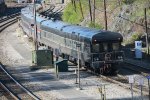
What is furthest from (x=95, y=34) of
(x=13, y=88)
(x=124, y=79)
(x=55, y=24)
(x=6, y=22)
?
(x=6, y=22)

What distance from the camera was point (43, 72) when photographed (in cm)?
3997

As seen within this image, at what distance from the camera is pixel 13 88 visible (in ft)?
112

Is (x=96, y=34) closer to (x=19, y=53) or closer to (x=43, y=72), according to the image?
(x=43, y=72)

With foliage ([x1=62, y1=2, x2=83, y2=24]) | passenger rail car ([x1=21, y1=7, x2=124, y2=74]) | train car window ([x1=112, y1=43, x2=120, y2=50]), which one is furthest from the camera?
foliage ([x1=62, y1=2, x2=83, y2=24])

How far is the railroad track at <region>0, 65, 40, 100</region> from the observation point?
3070 centimetres

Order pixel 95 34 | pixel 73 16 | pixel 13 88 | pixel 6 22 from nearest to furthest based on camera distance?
pixel 13 88 < pixel 95 34 < pixel 73 16 < pixel 6 22

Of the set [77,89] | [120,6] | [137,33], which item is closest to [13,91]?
[77,89]

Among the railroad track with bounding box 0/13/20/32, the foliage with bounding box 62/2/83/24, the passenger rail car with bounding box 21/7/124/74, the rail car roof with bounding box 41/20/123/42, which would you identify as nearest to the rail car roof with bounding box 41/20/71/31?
the rail car roof with bounding box 41/20/123/42

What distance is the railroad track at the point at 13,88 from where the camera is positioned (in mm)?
30703

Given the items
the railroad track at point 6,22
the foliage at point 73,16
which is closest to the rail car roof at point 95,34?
the foliage at point 73,16

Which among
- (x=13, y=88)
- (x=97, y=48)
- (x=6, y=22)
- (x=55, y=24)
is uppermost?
(x=55, y=24)

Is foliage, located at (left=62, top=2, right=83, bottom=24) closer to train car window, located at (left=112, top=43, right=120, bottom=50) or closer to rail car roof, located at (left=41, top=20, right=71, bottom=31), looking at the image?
rail car roof, located at (left=41, top=20, right=71, bottom=31)

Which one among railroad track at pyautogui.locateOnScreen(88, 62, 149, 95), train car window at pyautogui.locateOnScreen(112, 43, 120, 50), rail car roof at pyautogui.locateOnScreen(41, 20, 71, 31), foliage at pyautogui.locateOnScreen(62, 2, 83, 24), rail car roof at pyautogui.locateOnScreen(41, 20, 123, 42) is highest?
rail car roof at pyautogui.locateOnScreen(41, 20, 123, 42)

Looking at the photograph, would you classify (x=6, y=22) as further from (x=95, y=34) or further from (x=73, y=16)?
(x=95, y=34)
